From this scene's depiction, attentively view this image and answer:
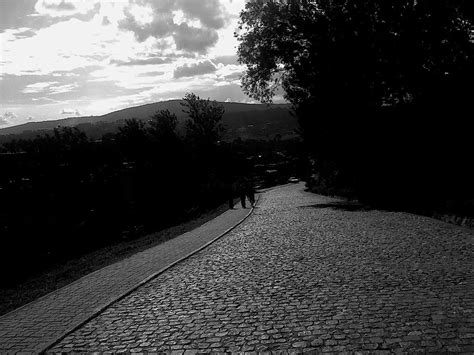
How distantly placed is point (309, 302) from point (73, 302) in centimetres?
470

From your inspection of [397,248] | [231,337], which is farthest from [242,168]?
[231,337]

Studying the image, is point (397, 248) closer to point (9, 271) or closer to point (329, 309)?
point (329, 309)

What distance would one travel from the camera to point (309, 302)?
7.14 metres

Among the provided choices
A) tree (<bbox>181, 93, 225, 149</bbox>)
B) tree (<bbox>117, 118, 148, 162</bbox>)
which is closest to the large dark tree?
tree (<bbox>117, 118, 148, 162</bbox>)

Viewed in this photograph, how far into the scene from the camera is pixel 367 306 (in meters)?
6.69

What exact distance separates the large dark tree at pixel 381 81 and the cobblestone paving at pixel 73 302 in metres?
14.4

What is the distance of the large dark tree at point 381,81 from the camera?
2317 centimetres

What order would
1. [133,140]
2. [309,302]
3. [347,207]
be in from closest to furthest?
[309,302] → [347,207] → [133,140]

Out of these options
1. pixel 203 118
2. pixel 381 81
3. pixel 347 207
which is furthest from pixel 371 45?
pixel 203 118

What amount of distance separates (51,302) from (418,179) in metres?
19.7

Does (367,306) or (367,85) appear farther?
(367,85)

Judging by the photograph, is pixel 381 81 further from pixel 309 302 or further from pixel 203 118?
pixel 203 118

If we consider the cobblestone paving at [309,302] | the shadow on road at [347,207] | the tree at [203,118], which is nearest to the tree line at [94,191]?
the tree at [203,118]

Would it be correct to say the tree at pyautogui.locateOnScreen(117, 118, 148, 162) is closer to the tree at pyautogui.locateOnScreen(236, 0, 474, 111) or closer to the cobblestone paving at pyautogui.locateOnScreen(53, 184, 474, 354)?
the tree at pyautogui.locateOnScreen(236, 0, 474, 111)
